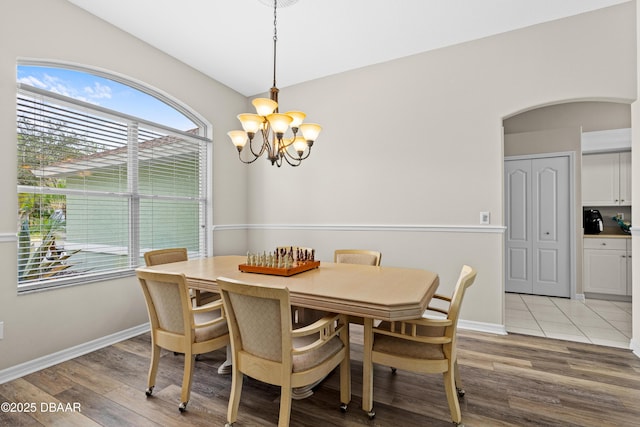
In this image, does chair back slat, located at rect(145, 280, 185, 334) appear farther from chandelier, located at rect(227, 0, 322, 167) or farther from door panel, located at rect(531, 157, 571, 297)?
door panel, located at rect(531, 157, 571, 297)

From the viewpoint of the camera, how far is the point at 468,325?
318 cm

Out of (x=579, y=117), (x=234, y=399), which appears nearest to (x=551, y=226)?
(x=579, y=117)

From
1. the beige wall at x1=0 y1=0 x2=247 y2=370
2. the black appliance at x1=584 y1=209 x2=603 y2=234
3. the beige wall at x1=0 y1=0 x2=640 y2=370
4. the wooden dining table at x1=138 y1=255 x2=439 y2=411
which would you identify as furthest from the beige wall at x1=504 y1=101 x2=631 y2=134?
the beige wall at x1=0 y1=0 x2=247 y2=370

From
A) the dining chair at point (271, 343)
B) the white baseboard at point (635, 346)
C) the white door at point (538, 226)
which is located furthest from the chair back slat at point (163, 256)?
the white door at point (538, 226)

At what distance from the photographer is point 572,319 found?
3418 millimetres

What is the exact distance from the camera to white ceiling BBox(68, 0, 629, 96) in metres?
2.63

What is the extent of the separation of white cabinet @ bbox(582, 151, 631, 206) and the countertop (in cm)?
43

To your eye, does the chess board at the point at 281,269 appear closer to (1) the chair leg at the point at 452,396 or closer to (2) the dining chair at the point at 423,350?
(2) the dining chair at the point at 423,350

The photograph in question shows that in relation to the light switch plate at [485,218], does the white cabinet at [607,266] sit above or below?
below

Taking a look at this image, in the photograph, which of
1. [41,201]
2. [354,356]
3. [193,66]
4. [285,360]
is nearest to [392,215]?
[354,356]

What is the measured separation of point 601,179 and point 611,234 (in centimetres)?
83

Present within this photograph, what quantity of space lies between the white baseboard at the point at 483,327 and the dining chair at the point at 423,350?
5.44ft

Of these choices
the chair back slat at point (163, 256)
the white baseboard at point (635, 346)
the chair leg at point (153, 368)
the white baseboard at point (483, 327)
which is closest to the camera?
the chair leg at point (153, 368)

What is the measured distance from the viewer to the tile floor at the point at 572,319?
293 cm
